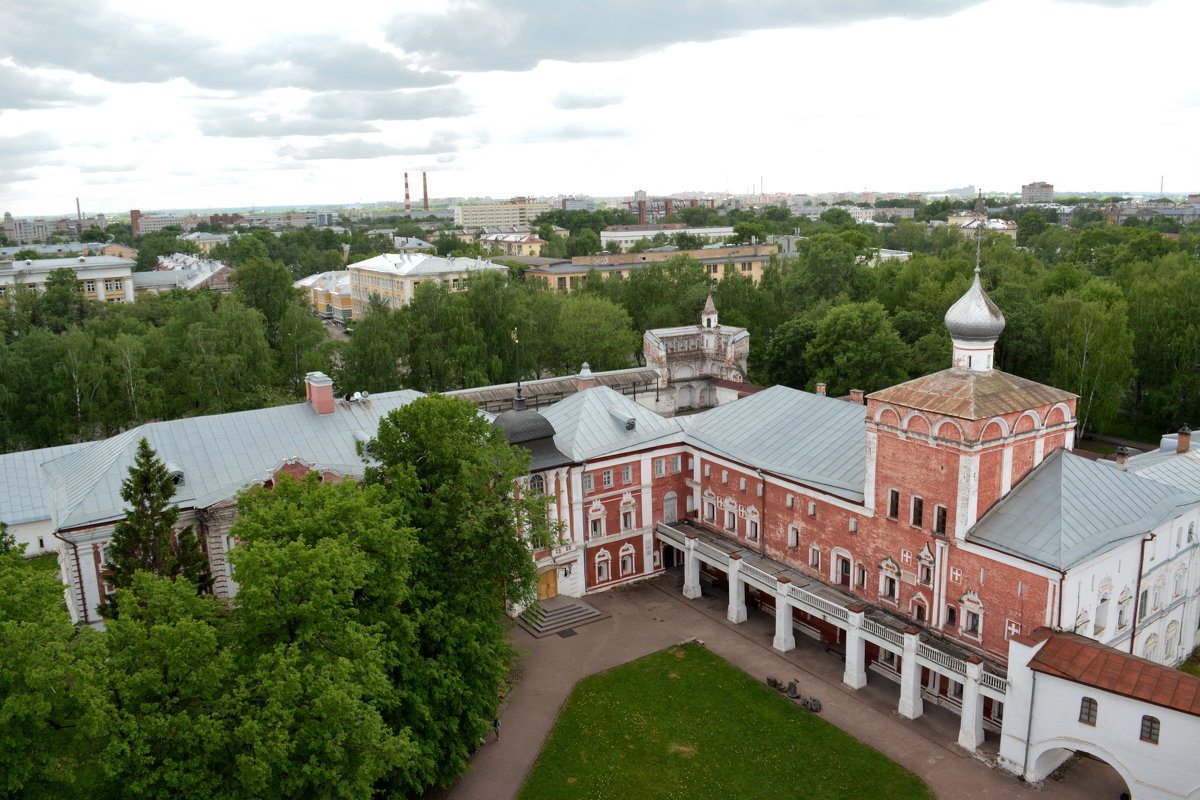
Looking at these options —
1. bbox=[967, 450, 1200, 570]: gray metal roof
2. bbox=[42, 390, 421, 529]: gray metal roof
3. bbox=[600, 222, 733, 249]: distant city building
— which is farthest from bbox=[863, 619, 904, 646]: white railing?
bbox=[600, 222, 733, 249]: distant city building

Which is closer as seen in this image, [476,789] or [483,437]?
[476,789]

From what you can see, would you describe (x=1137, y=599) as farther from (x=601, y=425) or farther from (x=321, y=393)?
(x=321, y=393)

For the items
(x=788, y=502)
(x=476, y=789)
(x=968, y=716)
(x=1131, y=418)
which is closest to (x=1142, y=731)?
(x=968, y=716)

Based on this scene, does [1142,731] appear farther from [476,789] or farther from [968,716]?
[476,789]

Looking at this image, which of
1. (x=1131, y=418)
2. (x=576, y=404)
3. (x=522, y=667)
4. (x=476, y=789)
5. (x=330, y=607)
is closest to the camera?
(x=330, y=607)

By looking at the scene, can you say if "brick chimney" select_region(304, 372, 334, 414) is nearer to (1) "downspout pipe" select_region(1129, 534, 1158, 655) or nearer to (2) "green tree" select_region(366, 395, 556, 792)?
(2) "green tree" select_region(366, 395, 556, 792)

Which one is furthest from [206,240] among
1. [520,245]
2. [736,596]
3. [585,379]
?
[736,596]

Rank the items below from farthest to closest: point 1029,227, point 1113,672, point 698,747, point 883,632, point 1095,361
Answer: point 1029,227 < point 1095,361 < point 883,632 < point 698,747 < point 1113,672
